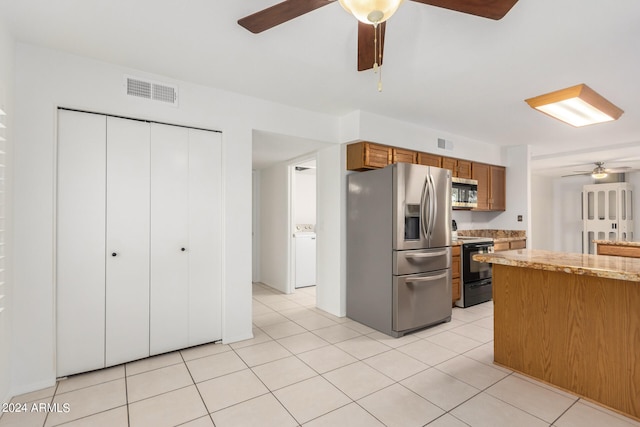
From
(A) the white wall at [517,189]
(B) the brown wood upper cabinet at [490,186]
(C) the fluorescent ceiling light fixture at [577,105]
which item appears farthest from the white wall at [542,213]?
(C) the fluorescent ceiling light fixture at [577,105]

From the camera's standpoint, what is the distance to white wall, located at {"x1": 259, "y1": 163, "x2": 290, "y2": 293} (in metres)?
5.05

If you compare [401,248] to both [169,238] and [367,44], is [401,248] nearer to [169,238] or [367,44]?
[367,44]

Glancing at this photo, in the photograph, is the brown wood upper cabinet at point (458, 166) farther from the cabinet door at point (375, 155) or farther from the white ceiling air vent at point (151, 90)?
the white ceiling air vent at point (151, 90)

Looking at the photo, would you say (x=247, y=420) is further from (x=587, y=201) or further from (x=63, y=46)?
(x=587, y=201)

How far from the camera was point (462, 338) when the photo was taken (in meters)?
3.21

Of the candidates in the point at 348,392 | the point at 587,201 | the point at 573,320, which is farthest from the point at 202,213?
the point at 587,201

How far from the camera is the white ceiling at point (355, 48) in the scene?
1.90 m

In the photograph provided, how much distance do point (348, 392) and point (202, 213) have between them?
1.99 meters

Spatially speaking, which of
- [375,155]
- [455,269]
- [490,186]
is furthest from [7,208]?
[490,186]

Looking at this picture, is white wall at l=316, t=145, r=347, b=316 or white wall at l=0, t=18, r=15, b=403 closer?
white wall at l=0, t=18, r=15, b=403

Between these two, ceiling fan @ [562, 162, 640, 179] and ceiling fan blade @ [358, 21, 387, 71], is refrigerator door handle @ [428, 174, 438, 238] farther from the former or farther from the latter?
ceiling fan @ [562, 162, 640, 179]

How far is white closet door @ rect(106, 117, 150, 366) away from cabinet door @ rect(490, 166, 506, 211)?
5.05 meters

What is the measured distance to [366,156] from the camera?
144 inches

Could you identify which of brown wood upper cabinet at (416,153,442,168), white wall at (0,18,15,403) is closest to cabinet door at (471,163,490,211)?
brown wood upper cabinet at (416,153,442,168)
